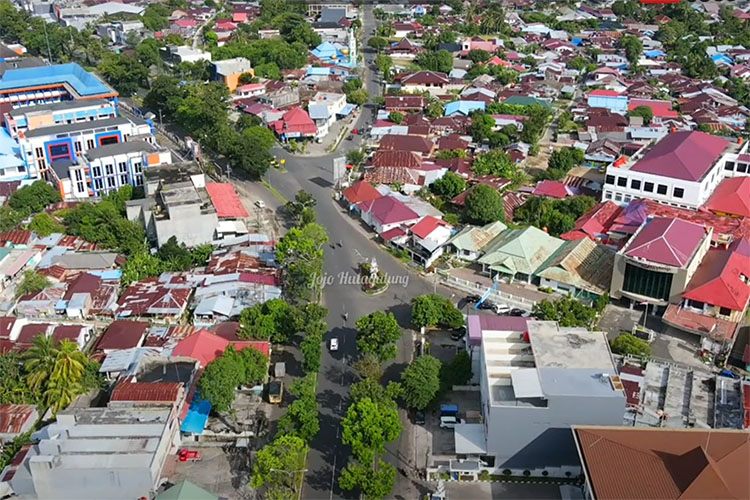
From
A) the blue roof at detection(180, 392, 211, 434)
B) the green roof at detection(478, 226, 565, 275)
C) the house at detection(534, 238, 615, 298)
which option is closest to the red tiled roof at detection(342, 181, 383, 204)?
the green roof at detection(478, 226, 565, 275)

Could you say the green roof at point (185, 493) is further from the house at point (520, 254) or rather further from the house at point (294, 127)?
the house at point (294, 127)

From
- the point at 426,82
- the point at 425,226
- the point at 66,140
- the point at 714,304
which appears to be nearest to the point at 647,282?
the point at 714,304

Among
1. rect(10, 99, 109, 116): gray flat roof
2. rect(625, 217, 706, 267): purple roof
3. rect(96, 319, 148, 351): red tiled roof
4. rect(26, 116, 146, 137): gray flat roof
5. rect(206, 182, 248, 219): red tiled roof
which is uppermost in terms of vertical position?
rect(625, 217, 706, 267): purple roof

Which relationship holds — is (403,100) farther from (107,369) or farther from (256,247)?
(107,369)

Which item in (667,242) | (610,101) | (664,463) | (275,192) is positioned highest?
(664,463)

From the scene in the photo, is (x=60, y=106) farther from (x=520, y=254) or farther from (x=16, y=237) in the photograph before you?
(x=520, y=254)

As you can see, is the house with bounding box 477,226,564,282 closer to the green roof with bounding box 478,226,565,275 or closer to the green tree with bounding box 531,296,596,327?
the green roof with bounding box 478,226,565,275
